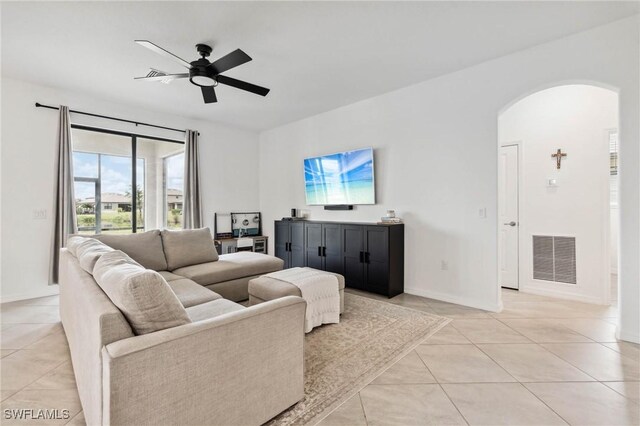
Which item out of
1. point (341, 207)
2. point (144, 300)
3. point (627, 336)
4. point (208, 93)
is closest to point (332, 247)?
point (341, 207)

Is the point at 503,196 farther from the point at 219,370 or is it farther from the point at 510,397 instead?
the point at 219,370

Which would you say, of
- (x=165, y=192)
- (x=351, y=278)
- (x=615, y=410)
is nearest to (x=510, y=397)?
(x=615, y=410)

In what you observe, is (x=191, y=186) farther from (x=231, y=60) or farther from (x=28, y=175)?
(x=231, y=60)

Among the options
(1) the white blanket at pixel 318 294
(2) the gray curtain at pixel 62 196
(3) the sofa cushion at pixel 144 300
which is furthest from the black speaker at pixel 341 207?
(2) the gray curtain at pixel 62 196

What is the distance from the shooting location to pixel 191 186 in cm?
509

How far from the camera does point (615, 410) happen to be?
1.63 metres

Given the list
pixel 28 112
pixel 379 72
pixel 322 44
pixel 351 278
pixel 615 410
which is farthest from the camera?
pixel 351 278

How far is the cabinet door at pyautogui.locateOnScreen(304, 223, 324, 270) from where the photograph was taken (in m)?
4.48

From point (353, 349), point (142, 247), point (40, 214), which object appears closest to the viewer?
point (353, 349)

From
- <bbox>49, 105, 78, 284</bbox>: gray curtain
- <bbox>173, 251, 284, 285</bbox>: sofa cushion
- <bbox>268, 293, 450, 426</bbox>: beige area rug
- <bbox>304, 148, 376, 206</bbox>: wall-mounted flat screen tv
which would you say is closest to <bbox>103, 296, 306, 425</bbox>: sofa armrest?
<bbox>268, 293, 450, 426</bbox>: beige area rug

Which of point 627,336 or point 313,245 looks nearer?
point 627,336

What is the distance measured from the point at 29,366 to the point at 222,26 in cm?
306

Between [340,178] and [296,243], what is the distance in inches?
51.8

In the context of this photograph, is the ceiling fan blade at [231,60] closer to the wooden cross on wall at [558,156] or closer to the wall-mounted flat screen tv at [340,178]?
the wall-mounted flat screen tv at [340,178]
